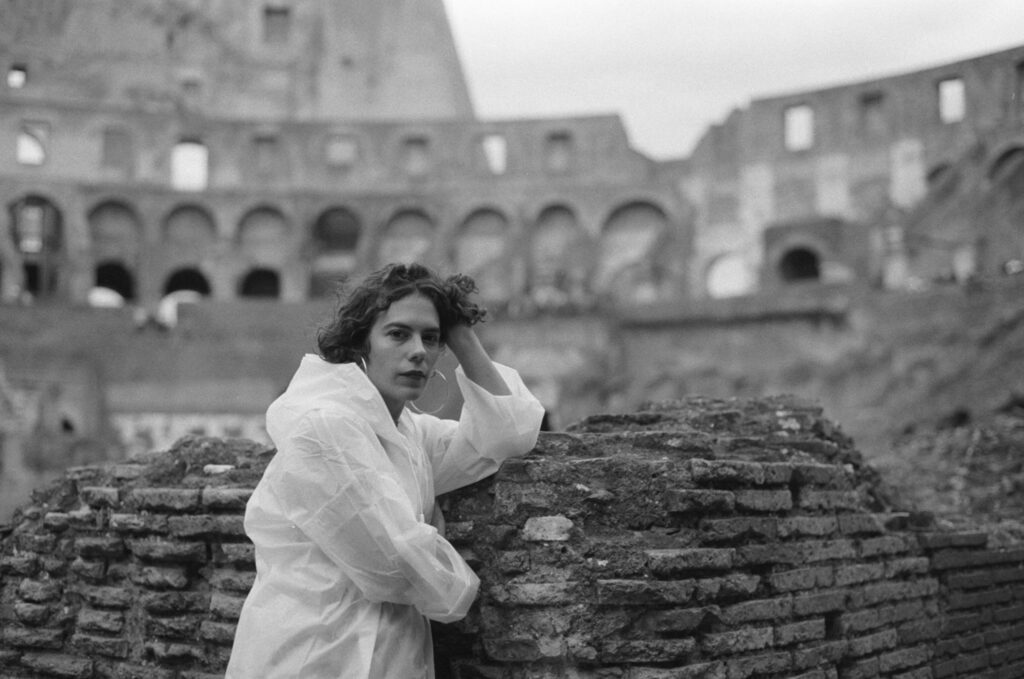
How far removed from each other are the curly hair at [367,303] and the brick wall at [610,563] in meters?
0.78

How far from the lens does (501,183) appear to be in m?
35.7

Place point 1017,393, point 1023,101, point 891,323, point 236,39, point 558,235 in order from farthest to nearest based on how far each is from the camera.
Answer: point 236,39, point 558,235, point 1023,101, point 891,323, point 1017,393

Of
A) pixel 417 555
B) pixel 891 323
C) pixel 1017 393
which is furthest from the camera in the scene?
pixel 891 323

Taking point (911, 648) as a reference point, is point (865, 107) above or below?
above

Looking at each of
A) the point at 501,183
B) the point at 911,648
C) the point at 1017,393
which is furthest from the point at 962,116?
the point at 911,648

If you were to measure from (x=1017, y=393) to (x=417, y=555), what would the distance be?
16211mm

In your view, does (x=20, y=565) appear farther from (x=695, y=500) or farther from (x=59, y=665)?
(x=695, y=500)

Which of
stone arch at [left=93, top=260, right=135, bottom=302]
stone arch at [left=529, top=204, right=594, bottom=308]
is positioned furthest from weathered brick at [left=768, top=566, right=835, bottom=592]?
stone arch at [left=93, top=260, right=135, bottom=302]

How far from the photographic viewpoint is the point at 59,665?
4.81m

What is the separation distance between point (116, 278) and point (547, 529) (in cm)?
3467

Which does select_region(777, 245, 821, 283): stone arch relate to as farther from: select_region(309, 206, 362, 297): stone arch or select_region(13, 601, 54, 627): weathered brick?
select_region(13, 601, 54, 627): weathered brick

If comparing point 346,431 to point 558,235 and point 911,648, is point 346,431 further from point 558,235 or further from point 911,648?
point 558,235

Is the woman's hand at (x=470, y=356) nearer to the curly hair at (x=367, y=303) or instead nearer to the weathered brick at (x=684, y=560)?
the curly hair at (x=367, y=303)

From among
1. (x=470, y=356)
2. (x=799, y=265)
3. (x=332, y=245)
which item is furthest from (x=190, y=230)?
(x=470, y=356)
